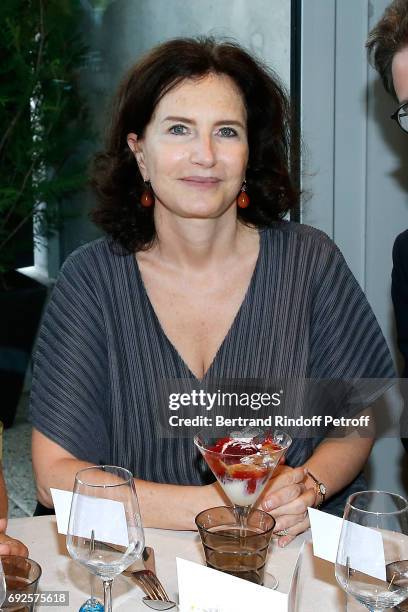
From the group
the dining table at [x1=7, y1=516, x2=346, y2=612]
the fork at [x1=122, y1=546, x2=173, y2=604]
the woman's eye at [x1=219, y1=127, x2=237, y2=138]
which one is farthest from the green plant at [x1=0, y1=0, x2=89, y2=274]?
the fork at [x1=122, y1=546, x2=173, y2=604]

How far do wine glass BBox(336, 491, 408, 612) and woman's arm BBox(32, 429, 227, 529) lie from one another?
0.64 m

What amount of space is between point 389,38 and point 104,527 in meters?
1.51

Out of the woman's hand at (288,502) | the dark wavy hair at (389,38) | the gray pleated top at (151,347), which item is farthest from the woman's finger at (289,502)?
the dark wavy hair at (389,38)

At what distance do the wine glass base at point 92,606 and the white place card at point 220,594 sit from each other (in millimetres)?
185

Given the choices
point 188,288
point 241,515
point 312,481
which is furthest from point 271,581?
point 188,288

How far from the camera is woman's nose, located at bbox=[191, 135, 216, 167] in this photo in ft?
6.98

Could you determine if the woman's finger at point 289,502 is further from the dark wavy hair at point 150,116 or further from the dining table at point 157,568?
the dark wavy hair at point 150,116

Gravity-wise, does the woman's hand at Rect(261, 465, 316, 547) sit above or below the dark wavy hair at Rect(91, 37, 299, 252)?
below

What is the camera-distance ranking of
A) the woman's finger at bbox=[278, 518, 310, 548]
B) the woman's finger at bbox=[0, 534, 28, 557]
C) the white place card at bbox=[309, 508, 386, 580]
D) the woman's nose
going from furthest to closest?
the woman's nose
the woman's finger at bbox=[278, 518, 310, 548]
the woman's finger at bbox=[0, 534, 28, 557]
the white place card at bbox=[309, 508, 386, 580]

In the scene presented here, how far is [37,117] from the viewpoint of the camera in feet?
9.52

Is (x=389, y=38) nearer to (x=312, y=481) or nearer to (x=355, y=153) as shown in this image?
(x=355, y=153)

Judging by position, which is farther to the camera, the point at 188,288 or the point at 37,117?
the point at 37,117

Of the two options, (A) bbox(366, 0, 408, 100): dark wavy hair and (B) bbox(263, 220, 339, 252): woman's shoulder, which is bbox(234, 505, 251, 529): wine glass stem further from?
(A) bbox(366, 0, 408, 100): dark wavy hair

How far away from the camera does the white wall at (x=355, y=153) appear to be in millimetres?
3033
